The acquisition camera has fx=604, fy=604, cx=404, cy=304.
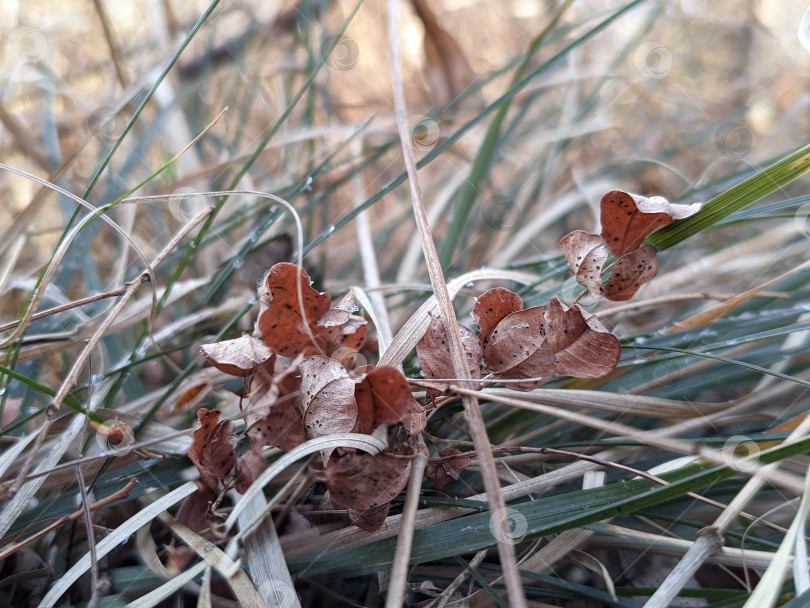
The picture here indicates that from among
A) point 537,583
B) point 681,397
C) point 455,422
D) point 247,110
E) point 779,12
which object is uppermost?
point 779,12

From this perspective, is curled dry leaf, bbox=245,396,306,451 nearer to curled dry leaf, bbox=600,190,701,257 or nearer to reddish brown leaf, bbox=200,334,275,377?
reddish brown leaf, bbox=200,334,275,377

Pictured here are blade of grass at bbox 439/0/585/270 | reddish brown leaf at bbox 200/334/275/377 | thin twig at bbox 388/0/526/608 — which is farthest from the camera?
blade of grass at bbox 439/0/585/270

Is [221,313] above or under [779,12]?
under

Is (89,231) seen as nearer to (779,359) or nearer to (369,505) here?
(369,505)

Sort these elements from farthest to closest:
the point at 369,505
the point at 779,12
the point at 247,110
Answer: the point at 779,12
the point at 247,110
the point at 369,505

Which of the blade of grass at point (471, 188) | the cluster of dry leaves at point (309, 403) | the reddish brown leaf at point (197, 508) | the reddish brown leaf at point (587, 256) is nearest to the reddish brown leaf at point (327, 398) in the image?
the cluster of dry leaves at point (309, 403)

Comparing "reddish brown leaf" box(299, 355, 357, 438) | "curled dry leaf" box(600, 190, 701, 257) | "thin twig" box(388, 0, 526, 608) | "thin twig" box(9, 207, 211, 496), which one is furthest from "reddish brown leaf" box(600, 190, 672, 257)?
"thin twig" box(9, 207, 211, 496)

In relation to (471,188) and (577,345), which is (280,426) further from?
(471,188)

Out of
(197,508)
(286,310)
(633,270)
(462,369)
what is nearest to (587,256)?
(633,270)

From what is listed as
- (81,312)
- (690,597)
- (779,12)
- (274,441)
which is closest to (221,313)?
(81,312)
